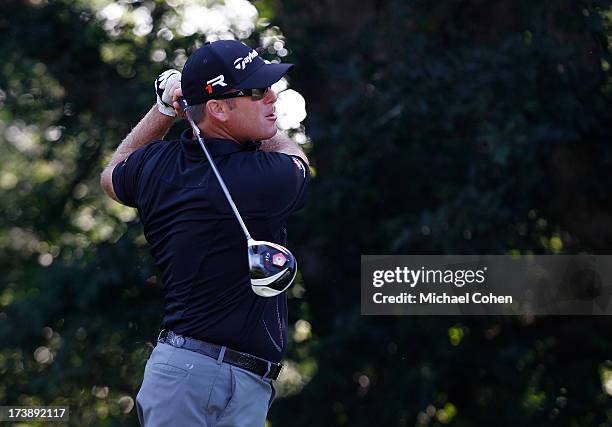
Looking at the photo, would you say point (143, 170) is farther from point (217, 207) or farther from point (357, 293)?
point (357, 293)

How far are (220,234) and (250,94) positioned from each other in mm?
479

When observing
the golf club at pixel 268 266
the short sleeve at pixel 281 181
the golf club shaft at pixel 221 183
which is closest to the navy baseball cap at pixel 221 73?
the golf club shaft at pixel 221 183

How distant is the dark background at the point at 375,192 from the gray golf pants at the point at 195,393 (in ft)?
11.9

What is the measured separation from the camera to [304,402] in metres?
8.70

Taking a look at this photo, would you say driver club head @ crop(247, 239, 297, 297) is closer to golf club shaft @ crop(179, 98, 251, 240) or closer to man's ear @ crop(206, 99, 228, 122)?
golf club shaft @ crop(179, 98, 251, 240)

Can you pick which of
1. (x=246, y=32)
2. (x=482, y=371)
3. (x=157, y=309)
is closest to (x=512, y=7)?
(x=246, y=32)

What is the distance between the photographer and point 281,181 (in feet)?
12.0

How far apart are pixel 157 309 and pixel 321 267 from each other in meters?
1.41

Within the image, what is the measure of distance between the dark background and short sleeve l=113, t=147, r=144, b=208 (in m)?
3.38

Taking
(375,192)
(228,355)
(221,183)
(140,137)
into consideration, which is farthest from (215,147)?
(375,192)

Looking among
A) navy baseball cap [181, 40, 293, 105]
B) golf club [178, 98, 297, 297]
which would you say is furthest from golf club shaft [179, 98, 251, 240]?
navy baseball cap [181, 40, 293, 105]

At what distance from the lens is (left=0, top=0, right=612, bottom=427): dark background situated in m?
7.28

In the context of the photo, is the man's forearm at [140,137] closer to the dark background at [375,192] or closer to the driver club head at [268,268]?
the driver club head at [268,268]

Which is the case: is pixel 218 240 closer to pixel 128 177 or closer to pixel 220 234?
pixel 220 234
